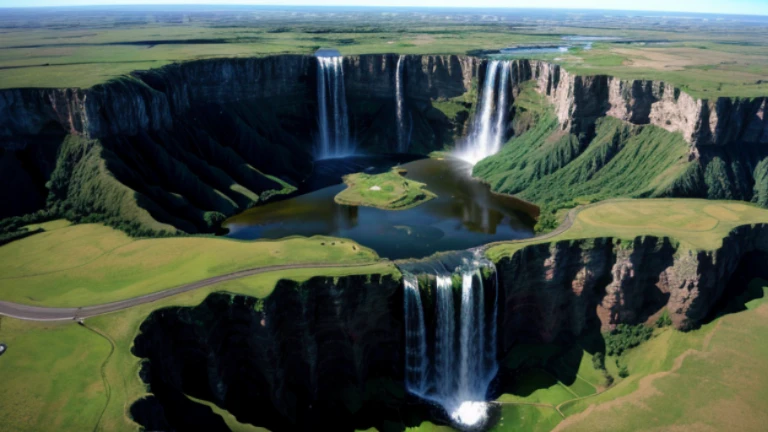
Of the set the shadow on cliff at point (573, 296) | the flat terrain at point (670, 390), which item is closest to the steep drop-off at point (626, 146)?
the shadow on cliff at point (573, 296)

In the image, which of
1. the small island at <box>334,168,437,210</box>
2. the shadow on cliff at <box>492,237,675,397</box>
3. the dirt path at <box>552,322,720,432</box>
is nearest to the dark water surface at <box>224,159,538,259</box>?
the small island at <box>334,168,437,210</box>

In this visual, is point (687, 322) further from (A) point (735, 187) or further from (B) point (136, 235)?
(B) point (136, 235)

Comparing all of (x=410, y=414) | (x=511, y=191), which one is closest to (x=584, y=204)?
(x=511, y=191)

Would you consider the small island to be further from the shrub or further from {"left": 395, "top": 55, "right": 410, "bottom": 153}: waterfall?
Result: the shrub

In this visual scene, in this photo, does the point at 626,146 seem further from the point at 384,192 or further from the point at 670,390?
the point at 670,390

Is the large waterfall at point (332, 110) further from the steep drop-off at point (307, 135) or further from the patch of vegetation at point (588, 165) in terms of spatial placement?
the patch of vegetation at point (588, 165)

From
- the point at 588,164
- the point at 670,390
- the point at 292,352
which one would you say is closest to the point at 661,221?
the point at 670,390
